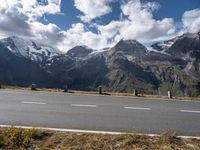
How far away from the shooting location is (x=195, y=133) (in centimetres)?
912

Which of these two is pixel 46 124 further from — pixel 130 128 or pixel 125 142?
pixel 125 142

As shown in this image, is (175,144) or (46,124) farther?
(46,124)

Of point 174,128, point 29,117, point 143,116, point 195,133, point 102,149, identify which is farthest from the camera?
point 143,116

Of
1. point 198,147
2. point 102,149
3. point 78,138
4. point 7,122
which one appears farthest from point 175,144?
point 7,122

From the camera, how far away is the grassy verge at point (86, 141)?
6.53 meters

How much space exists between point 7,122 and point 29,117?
1179mm

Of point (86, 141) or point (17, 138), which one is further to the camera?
point (86, 141)

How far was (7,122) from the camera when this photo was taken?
32.0 feet

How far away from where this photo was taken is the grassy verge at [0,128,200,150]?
257 inches

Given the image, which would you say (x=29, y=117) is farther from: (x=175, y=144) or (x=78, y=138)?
(x=175, y=144)

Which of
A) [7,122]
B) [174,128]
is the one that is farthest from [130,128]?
[7,122]

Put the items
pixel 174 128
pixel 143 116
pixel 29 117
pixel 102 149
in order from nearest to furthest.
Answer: pixel 102 149 < pixel 174 128 < pixel 29 117 < pixel 143 116

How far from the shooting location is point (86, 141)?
7.00m

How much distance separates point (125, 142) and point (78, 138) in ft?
3.96
